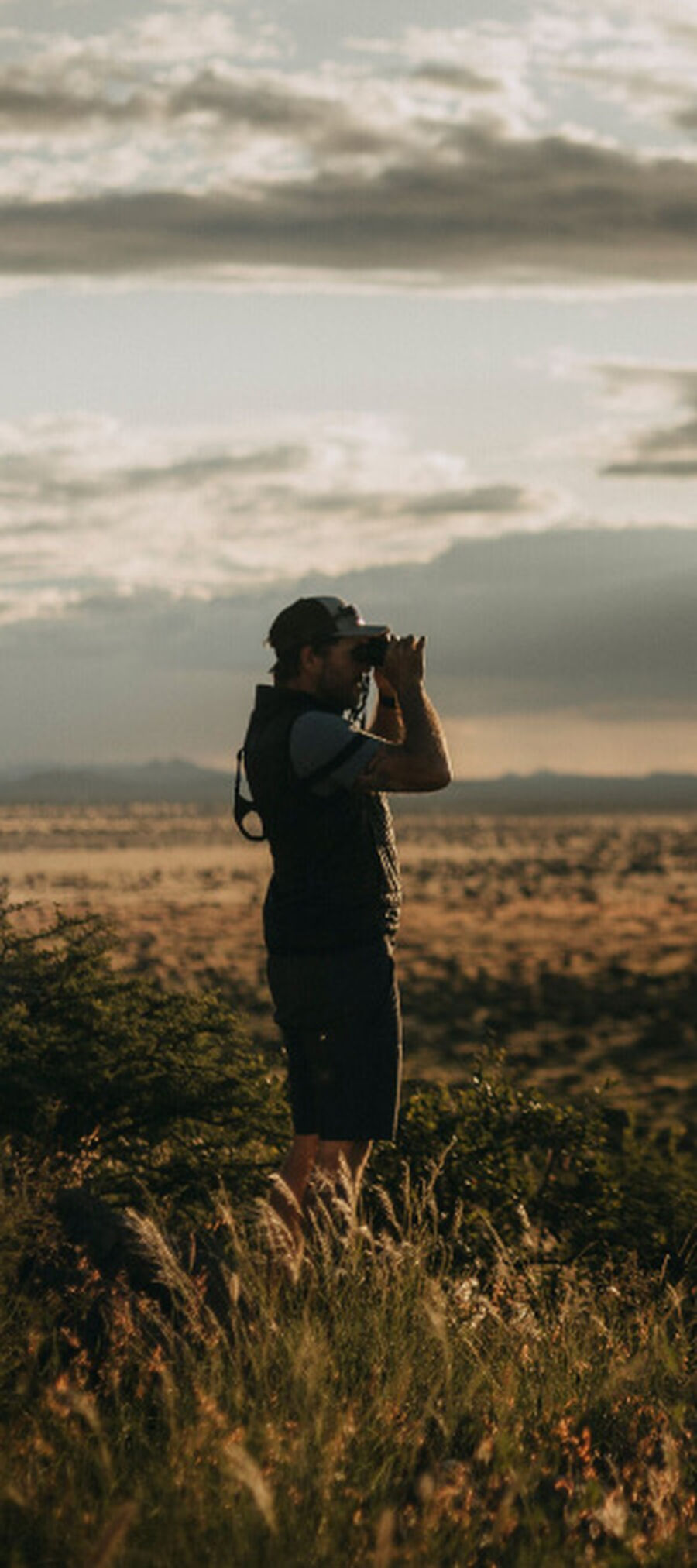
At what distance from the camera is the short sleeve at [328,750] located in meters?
6.16

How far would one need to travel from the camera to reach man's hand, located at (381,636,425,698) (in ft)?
20.9

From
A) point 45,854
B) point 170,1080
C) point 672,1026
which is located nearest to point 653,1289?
point 170,1080

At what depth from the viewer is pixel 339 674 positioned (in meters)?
6.49

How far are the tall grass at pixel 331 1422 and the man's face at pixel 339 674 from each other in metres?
1.70

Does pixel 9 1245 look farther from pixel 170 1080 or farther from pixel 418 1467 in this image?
pixel 170 1080

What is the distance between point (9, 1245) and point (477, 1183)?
468 cm

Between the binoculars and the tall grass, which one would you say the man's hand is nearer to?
the binoculars

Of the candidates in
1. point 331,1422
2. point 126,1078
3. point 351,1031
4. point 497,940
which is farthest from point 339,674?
point 497,940

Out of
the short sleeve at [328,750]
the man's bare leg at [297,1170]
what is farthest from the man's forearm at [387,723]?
the man's bare leg at [297,1170]

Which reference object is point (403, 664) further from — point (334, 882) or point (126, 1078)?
point (126, 1078)

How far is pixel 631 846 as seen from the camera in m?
126

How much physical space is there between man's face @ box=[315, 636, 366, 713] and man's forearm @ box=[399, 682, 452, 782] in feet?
0.76

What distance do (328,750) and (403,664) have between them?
434 mm

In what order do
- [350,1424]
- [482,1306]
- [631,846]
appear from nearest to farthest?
[350,1424] < [482,1306] < [631,846]
